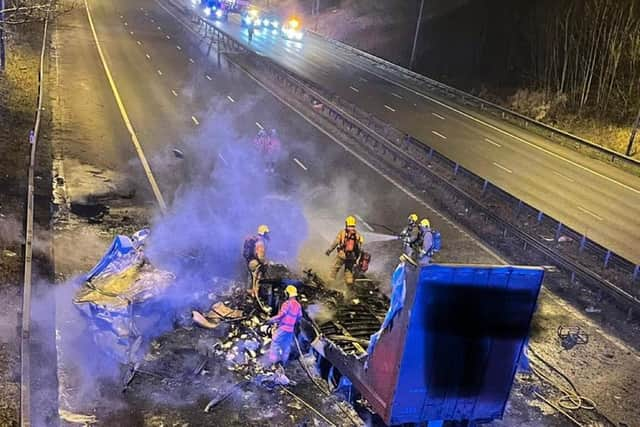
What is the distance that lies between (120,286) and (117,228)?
4.98 meters

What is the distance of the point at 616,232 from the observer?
58.1 feet

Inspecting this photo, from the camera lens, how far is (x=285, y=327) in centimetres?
941

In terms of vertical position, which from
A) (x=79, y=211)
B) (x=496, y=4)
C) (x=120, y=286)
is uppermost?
(x=496, y=4)

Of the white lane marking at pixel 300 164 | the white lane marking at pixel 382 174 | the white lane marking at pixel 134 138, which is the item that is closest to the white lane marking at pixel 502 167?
the white lane marking at pixel 382 174

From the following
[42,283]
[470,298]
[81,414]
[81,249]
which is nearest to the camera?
[470,298]

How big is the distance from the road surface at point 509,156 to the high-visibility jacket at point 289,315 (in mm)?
10493

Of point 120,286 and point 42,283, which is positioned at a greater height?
point 120,286

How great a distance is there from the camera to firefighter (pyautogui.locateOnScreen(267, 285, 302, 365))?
9.31 meters

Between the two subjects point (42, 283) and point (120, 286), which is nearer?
point (120, 286)

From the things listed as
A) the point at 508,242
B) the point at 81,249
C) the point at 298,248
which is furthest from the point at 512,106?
the point at 81,249

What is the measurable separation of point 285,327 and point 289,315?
0.23 meters

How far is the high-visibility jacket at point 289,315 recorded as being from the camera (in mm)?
9297

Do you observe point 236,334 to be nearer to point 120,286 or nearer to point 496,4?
point 120,286

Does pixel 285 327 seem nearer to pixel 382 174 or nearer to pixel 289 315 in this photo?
pixel 289 315
